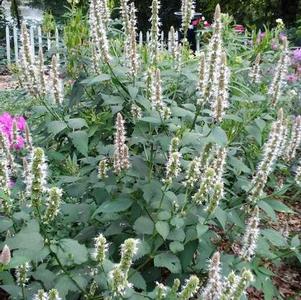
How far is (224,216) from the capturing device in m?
2.38

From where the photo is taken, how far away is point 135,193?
8.51ft

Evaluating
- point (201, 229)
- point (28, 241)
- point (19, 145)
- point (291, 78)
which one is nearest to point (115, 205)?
point (201, 229)

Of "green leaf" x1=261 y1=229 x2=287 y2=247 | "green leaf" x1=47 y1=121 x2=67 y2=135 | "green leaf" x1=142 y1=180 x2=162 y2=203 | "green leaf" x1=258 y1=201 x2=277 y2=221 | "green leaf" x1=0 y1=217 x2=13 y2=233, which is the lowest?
"green leaf" x1=261 y1=229 x2=287 y2=247

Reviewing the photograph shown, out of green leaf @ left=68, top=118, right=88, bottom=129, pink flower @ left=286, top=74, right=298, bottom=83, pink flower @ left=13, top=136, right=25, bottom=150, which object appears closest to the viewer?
green leaf @ left=68, top=118, right=88, bottom=129

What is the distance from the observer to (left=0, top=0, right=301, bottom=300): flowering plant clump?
6.66 ft

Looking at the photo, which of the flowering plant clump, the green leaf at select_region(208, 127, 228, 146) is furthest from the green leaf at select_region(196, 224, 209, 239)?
the green leaf at select_region(208, 127, 228, 146)

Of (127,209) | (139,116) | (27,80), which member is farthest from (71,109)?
(127,209)

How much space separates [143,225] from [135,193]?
260 millimetres

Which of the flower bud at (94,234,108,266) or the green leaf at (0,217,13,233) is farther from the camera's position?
the green leaf at (0,217,13,233)

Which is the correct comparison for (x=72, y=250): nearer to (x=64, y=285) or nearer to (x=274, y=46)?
(x=64, y=285)

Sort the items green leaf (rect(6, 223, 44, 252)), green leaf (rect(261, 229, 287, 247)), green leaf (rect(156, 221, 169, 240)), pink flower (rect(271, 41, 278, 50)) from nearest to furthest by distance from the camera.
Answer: green leaf (rect(6, 223, 44, 252)) → green leaf (rect(156, 221, 169, 240)) → green leaf (rect(261, 229, 287, 247)) → pink flower (rect(271, 41, 278, 50))

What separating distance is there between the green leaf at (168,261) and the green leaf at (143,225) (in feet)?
0.41

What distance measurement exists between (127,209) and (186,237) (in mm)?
379

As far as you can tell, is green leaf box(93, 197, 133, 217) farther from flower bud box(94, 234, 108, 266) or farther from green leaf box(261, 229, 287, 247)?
green leaf box(261, 229, 287, 247)
